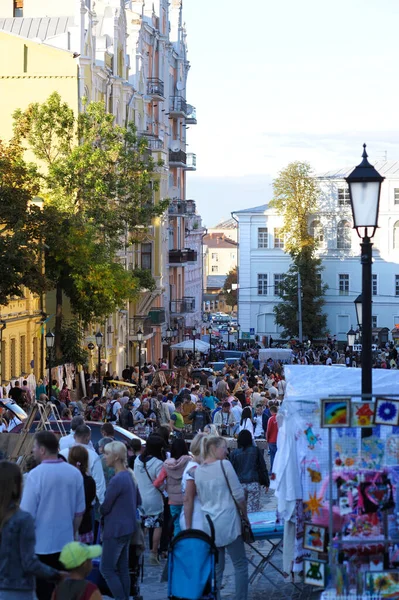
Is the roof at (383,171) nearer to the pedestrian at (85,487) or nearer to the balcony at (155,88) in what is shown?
the balcony at (155,88)

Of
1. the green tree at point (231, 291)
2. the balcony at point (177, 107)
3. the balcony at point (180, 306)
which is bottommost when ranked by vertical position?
the balcony at point (180, 306)

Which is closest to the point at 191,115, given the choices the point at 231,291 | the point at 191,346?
the point at 191,346

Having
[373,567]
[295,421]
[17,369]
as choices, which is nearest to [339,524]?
[373,567]

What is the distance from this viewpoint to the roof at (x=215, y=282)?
175375mm

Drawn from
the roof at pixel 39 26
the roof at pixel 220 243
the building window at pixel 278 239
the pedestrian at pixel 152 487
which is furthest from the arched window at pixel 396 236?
the roof at pixel 220 243

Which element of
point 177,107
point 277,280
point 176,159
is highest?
point 177,107

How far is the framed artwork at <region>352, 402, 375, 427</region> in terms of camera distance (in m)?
9.86

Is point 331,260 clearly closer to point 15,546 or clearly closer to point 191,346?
point 191,346

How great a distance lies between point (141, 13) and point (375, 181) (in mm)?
56811

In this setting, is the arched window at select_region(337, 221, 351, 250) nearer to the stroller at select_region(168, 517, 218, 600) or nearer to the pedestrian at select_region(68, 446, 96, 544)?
the pedestrian at select_region(68, 446, 96, 544)

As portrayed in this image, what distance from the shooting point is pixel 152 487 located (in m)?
14.1

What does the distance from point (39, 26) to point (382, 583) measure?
4388 cm

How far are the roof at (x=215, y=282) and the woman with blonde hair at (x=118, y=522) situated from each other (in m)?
163

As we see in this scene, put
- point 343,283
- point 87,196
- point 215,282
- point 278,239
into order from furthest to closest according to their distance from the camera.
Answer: point 215,282
point 278,239
point 343,283
point 87,196
